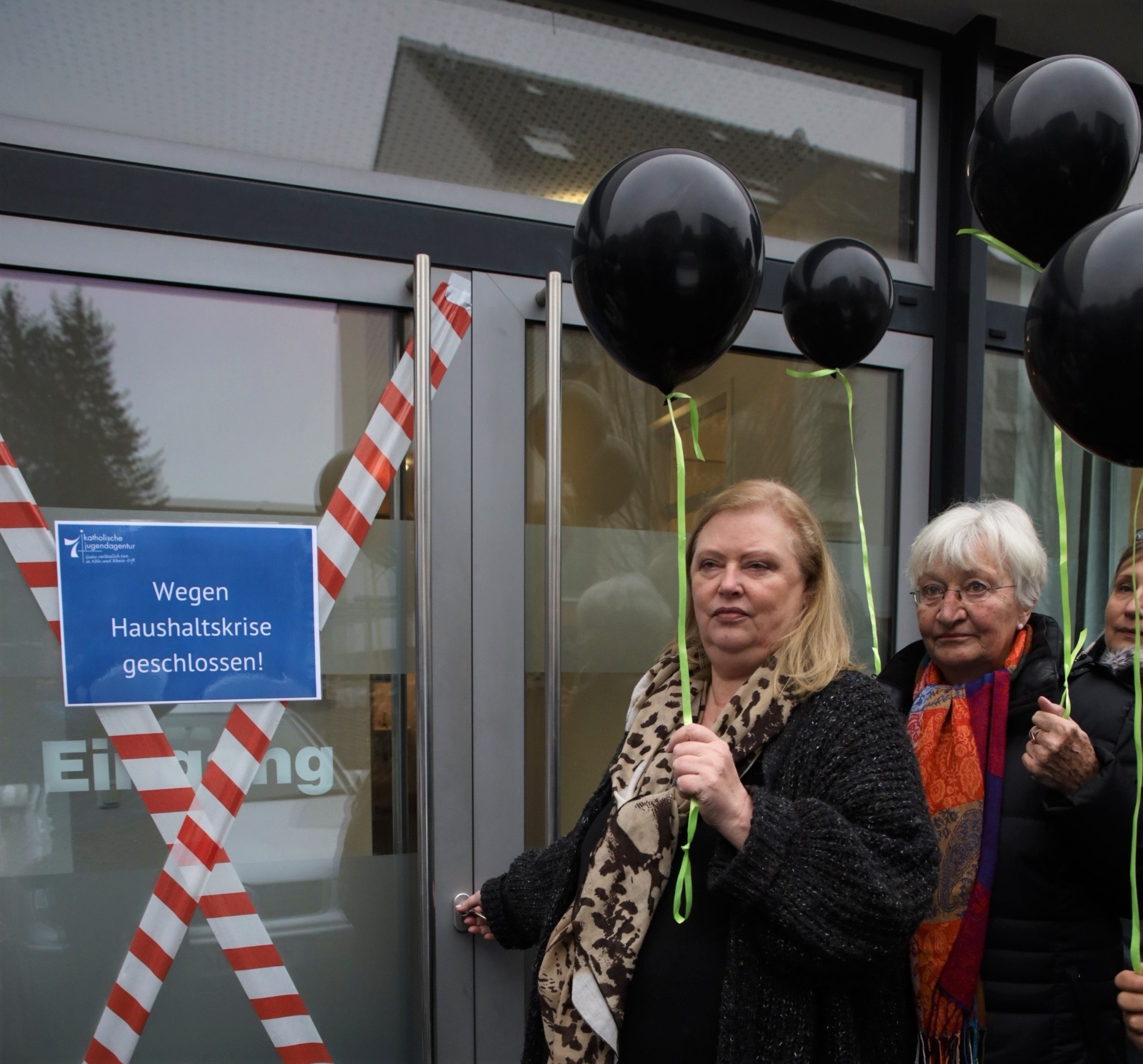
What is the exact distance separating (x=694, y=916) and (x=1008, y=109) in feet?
4.36

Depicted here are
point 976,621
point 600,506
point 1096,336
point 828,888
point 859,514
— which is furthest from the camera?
point 600,506

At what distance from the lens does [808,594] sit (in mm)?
1521

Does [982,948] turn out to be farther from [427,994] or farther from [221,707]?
[221,707]

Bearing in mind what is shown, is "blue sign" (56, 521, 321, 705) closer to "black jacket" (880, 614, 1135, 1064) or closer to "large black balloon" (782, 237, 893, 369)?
"large black balloon" (782, 237, 893, 369)

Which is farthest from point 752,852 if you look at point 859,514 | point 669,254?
point 859,514

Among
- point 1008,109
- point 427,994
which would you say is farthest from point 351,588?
point 1008,109

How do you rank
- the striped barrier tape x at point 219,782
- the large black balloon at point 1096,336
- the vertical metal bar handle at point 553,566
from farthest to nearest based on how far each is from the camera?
the vertical metal bar handle at point 553,566
the striped barrier tape x at point 219,782
the large black balloon at point 1096,336

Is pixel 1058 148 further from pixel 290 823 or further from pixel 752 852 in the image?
pixel 290 823

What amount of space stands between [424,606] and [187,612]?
1.76 feet

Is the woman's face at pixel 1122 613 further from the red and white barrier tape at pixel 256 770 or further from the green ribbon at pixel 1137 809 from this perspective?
the red and white barrier tape at pixel 256 770

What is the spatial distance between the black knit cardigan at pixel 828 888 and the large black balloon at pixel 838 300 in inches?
41.5

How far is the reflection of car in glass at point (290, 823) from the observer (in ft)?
6.71

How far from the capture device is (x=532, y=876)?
175 centimetres

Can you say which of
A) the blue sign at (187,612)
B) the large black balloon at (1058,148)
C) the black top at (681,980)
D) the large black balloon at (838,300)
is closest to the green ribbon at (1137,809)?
the large black balloon at (1058,148)
